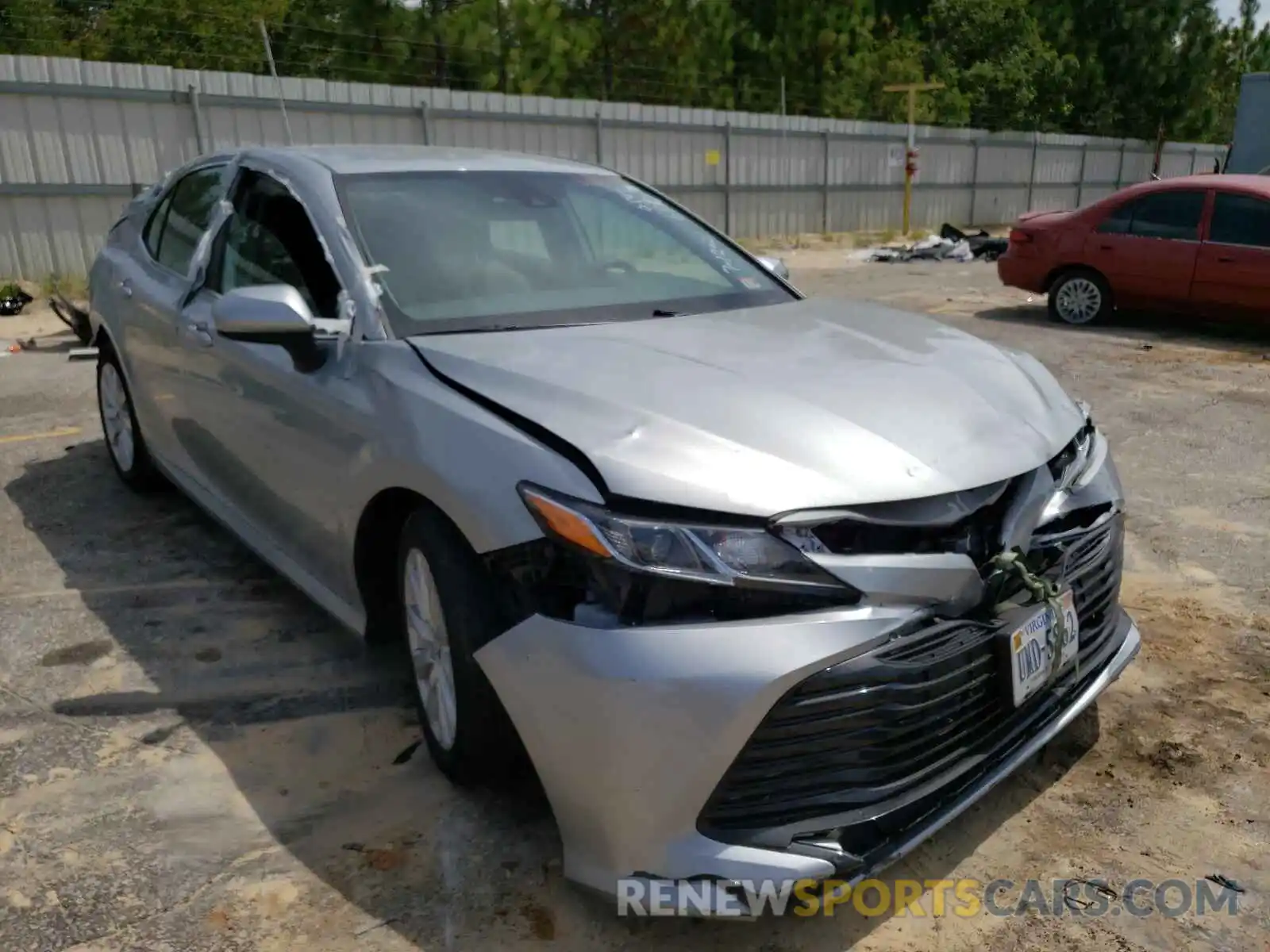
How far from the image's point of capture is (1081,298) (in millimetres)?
10250

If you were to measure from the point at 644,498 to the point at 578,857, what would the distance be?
2.37 feet

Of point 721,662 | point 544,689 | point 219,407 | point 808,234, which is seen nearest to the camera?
point 721,662

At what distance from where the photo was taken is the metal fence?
36.8 ft

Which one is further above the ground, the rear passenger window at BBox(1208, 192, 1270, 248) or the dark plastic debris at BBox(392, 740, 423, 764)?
the rear passenger window at BBox(1208, 192, 1270, 248)

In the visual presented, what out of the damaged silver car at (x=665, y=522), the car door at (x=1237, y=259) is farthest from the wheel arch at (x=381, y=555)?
the car door at (x=1237, y=259)

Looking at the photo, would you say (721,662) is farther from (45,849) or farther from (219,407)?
(219,407)

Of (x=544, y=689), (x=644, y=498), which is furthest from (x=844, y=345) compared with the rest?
(x=544, y=689)

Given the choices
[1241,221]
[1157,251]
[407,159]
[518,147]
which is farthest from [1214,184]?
[518,147]

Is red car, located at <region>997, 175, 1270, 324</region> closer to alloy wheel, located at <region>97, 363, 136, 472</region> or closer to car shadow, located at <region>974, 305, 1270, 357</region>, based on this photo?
car shadow, located at <region>974, 305, 1270, 357</region>

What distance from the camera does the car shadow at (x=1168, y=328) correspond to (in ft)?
30.5

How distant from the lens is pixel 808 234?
20.9 metres

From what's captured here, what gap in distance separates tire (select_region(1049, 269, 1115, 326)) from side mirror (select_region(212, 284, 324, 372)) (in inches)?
354

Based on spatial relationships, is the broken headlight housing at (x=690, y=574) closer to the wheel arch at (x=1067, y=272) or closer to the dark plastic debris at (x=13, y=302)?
the wheel arch at (x=1067, y=272)

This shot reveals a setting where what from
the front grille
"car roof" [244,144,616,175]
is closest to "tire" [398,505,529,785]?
the front grille
